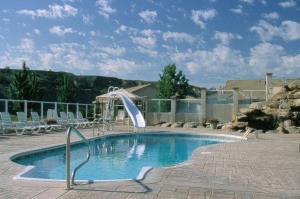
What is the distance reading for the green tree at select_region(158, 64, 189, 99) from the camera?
46.2m

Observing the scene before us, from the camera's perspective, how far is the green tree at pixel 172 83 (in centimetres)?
4616

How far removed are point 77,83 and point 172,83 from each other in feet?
45.1

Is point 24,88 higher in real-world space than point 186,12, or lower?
lower

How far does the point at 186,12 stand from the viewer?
19812 millimetres

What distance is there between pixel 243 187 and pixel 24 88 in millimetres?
31537

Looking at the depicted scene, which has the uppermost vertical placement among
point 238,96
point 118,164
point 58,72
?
point 58,72

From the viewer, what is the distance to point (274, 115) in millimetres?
20922

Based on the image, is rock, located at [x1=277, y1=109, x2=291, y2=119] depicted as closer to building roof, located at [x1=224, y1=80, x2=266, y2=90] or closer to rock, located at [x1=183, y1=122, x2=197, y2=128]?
rock, located at [x1=183, y1=122, x2=197, y2=128]

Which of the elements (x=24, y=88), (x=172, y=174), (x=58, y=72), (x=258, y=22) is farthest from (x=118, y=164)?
Answer: (x=58, y=72)

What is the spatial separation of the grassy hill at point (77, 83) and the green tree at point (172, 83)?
369 inches

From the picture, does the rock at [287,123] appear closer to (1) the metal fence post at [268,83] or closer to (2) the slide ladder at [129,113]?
(1) the metal fence post at [268,83]

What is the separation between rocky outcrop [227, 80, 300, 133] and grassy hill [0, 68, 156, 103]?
27.5 meters

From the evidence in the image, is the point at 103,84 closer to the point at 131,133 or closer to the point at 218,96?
the point at 218,96

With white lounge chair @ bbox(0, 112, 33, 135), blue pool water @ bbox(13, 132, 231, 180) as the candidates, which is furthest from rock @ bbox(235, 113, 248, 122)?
white lounge chair @ bbox(0, 112, 33, 135)
